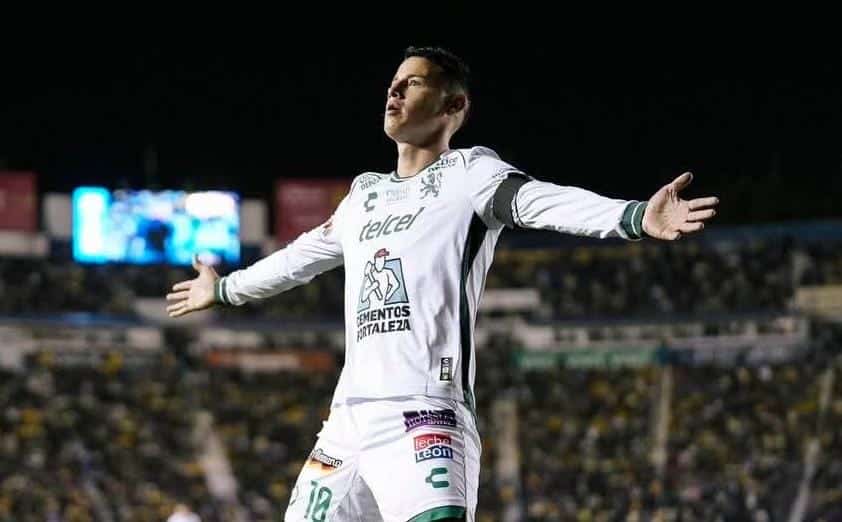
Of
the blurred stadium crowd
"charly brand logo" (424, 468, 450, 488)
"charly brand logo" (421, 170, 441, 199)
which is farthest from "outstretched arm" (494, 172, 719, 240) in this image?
the blurred stadium crowd

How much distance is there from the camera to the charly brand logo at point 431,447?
4.36 m

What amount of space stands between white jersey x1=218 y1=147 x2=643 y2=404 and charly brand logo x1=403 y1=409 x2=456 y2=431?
2.6 inches

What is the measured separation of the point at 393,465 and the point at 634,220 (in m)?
1.20

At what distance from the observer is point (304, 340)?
41969 millimetres

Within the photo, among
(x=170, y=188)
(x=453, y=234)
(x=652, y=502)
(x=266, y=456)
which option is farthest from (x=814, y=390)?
(x=453, y=234)

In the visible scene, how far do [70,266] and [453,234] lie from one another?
3935 centimetres

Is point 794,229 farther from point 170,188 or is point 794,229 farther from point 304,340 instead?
point 170,188

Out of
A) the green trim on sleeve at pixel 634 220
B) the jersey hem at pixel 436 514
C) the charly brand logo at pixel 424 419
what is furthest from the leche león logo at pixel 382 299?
the green trim on sleeve at pixel 634 220

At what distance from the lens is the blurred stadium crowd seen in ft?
92.7

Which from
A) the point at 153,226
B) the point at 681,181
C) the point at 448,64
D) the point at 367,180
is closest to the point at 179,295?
the point at 367,180

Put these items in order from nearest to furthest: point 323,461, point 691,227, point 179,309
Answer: point 691,227
point 323,461
point 179,309

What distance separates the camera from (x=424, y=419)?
4.40m

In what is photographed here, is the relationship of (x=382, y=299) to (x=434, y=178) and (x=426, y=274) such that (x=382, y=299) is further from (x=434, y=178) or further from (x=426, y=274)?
(x=434, y=178)

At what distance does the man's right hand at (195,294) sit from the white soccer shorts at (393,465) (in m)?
1.10
